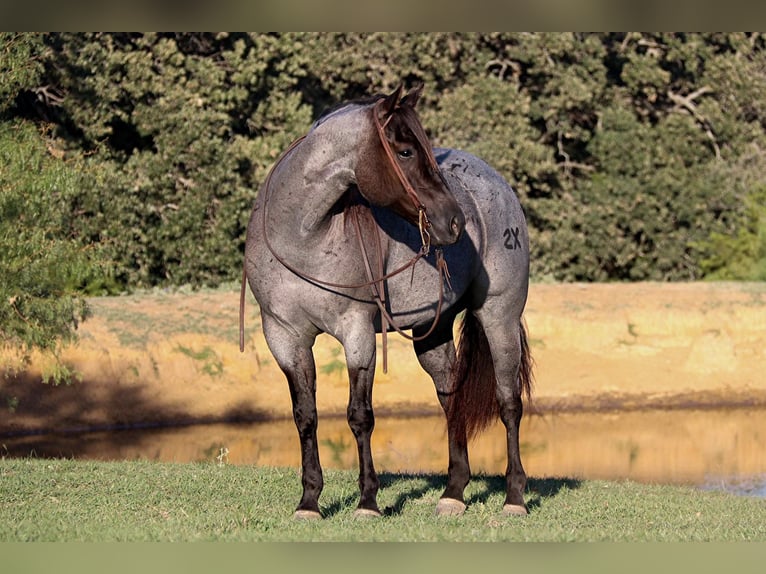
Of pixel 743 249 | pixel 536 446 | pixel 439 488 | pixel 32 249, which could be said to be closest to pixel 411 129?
pixel 439 488

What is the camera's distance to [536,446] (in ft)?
52.4

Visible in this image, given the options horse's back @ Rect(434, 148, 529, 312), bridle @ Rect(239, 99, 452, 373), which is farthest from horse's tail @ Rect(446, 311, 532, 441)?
bridle @ Rect(239, 99, 452, 373)

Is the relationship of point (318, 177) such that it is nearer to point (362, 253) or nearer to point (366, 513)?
point (362, 253)

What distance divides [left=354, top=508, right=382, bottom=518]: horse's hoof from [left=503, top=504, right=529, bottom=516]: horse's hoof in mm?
1077

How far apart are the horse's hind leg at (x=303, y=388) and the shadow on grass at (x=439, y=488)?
231 millimetres

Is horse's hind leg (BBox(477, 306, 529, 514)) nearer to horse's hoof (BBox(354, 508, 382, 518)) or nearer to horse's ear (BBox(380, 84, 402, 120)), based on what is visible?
horse's hoof (BBox(354, 508, 382, 518))

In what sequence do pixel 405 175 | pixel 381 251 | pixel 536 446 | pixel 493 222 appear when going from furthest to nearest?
pixel 536 446 < pixel 493 222 < pixel 381 251 < pixel 405 175

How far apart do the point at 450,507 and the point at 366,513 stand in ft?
3.02

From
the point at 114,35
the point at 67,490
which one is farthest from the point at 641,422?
the point at 114,35

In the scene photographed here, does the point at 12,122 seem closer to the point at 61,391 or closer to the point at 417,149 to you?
the point at 61,391

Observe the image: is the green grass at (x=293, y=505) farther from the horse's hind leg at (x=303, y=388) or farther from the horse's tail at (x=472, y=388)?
the horse's tail at (x=472, y=388)

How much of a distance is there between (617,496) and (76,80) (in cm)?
1683

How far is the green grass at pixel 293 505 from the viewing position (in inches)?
271

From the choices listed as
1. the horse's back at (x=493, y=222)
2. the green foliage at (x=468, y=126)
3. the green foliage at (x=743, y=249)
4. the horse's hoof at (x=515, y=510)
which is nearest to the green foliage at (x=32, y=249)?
the horse's back at (x=493, y=222)
